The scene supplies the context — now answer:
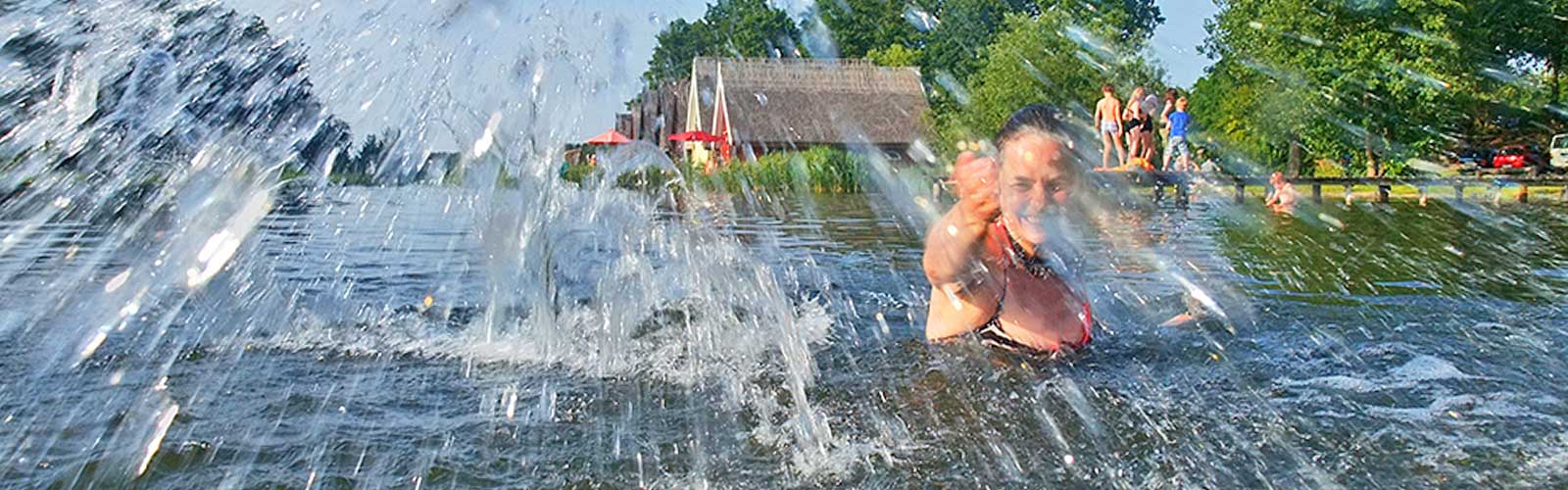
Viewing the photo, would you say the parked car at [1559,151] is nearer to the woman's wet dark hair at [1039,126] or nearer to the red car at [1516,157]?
the red car at [1516,157]

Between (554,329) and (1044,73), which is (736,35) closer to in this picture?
(1044,73)

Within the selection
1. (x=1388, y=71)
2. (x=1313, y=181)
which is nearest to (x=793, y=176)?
(x=1313, y=181)

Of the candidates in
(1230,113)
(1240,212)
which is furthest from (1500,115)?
(1240,212)

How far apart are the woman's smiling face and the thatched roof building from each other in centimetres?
4482

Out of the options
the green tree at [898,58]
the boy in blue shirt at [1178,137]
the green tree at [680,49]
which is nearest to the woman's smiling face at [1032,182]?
the boy in blue shirt at [1178,137]

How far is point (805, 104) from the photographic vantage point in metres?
52.2

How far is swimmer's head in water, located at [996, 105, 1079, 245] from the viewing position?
445 cm

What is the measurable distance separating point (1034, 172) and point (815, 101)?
48.5 m

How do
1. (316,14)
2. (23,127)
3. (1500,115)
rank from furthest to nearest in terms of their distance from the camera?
1. (1500,115)
2. (23,127)
3. (316,14)

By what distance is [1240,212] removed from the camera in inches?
750

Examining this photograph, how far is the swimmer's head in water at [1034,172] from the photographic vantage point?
4.45m

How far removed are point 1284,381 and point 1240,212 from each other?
1514cm

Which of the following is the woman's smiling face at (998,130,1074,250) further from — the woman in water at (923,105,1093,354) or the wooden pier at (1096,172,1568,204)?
the wooden pier at (1096,172,1568,204)

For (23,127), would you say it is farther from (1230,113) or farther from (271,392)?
(1230,113)
